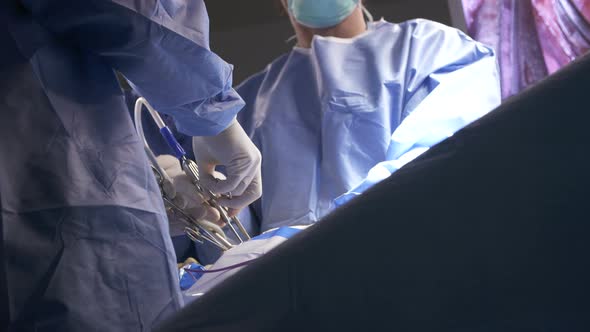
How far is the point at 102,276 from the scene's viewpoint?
82 centimetres

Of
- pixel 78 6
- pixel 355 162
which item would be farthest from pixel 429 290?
pixel 355 162

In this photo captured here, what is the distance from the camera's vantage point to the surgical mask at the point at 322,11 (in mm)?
2077

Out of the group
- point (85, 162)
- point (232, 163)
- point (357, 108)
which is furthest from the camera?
point (357, 108)

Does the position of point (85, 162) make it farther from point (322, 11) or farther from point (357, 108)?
point (322, 11)

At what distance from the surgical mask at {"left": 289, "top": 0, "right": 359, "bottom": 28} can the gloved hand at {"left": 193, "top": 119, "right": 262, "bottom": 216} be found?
2.80 ft

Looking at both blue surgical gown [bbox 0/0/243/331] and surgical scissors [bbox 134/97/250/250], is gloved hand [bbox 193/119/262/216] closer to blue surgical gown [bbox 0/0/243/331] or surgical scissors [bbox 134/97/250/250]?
surgical scissors [bbox 134/97/250/250]

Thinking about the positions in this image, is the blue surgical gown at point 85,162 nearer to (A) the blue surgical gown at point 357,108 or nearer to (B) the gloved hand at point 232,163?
(B) the gloved hand at point 232,163

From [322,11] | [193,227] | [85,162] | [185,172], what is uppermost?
[85,162]

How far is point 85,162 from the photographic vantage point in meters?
0.85

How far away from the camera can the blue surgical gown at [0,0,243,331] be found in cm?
78

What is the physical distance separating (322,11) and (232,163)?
3.23 ft

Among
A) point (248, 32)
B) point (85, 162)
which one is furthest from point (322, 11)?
point (85, 162)

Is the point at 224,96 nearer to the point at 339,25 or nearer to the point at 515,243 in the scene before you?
the point at 515,243

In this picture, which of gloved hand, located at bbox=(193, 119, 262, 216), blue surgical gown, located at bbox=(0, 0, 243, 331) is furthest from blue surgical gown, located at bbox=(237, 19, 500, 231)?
blue surgical gown, located at bbox=(0, 0, 243, 331)
